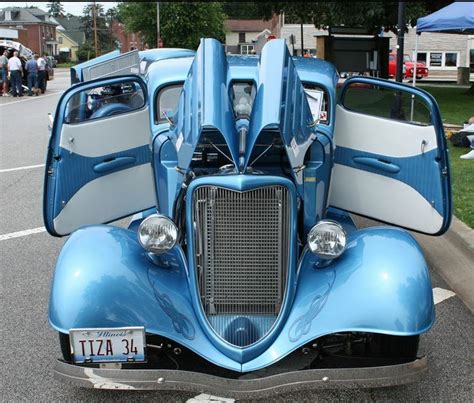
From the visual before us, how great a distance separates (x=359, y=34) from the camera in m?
18.5

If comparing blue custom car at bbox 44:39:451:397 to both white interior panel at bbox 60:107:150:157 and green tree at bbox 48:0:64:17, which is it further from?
green tree at bbox 48:0:64:17

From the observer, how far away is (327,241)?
372cm

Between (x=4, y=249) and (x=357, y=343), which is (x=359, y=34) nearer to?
(x=4, y=249)

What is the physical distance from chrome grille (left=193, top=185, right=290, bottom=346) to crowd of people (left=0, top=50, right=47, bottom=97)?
24662 millimetres

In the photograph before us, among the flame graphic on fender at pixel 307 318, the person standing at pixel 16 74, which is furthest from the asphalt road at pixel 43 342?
the person standing at pixel 16 74

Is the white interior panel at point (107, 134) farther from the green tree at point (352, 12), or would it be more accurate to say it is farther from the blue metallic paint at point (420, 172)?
the green tree at point (352, 12)

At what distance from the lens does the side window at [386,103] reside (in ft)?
17.1

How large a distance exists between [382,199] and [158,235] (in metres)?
2.31

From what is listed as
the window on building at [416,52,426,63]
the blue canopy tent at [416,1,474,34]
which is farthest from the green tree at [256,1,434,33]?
the window on building at [416,52,426,63]

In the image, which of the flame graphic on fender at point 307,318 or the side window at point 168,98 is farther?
the side window at point 168,98

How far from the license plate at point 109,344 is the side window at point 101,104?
235 cm

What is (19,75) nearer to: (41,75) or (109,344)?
(41,75)

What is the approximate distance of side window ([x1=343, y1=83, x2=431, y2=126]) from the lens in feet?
17.1

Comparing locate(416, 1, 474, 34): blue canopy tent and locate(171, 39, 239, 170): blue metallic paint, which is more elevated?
locate(416, 1, 474, 34): blue canopy tent
